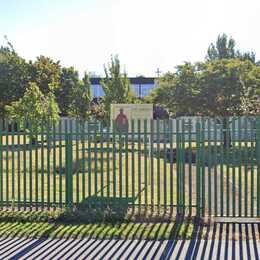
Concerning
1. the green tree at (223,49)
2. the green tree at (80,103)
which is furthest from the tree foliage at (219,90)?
the green tree at (223,49)

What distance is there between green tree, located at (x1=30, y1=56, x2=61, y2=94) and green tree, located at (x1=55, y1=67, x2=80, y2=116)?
2749mm

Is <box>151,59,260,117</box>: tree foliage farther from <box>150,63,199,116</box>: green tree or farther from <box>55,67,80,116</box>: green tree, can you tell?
<box>55,67,80,116</box>: green tree

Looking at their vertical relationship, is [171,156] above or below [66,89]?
below

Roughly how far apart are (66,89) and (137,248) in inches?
1552

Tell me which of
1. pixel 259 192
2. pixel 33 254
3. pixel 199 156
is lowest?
pixel 33 254

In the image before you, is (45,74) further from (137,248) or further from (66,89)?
(137,248)

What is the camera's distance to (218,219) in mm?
7824

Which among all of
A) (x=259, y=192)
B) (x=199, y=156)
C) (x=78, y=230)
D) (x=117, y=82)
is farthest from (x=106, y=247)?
(x=117, y=82)

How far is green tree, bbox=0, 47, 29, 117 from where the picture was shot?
37000 mm

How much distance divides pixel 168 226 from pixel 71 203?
2.17 m

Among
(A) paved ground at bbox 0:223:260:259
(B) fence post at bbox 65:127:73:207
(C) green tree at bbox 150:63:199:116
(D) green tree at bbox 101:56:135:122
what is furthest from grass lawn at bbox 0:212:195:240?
(D) green tree at bbox 101:56:135:122

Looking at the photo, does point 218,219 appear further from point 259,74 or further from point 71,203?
point 259,74

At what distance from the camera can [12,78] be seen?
37656mm

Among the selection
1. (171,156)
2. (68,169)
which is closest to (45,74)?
(68,169)
